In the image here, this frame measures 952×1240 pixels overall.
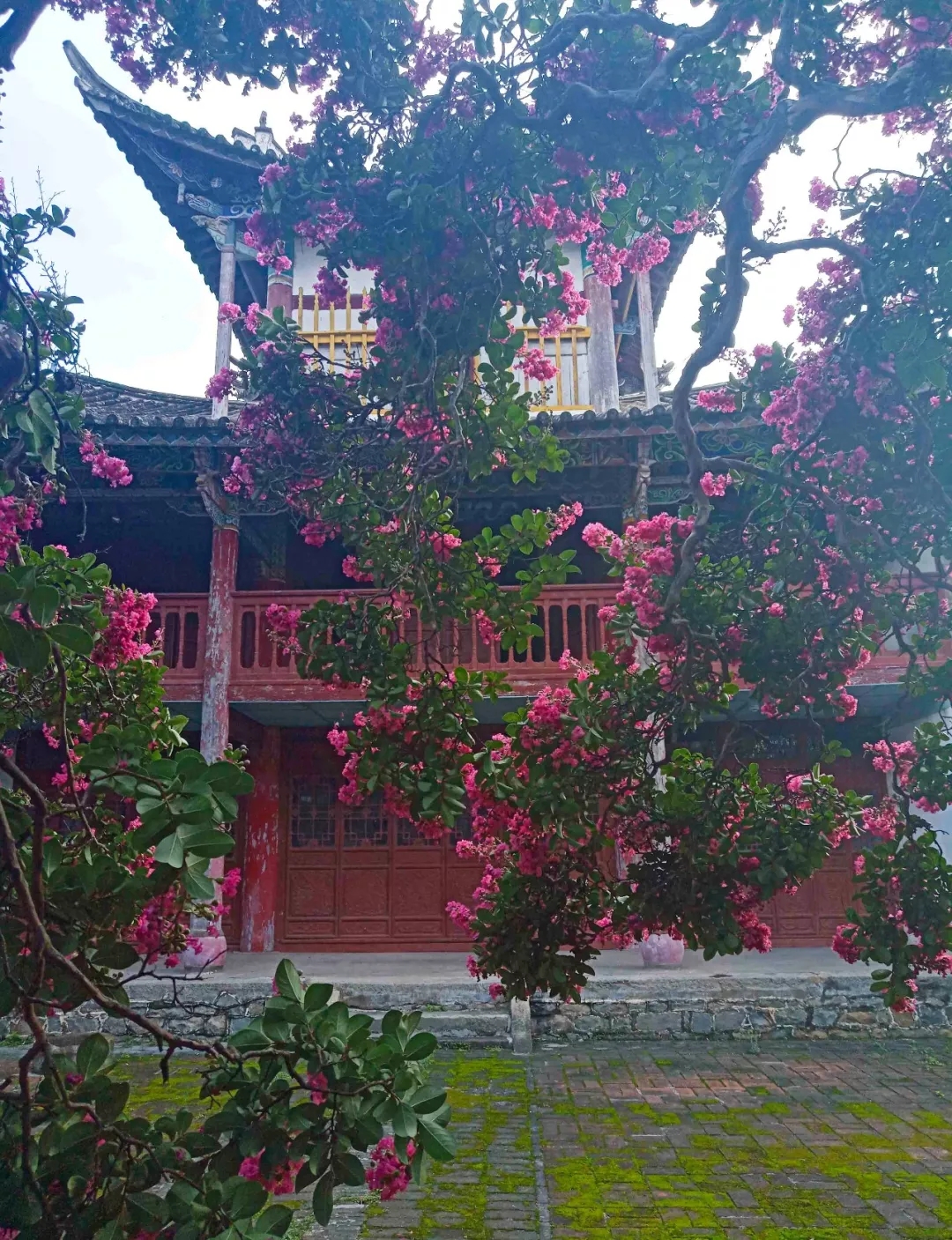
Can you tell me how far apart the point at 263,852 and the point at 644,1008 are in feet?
15.0

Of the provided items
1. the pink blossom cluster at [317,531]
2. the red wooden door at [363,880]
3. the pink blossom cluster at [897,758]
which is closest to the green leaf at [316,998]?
the pink blossom cluster at [317,531]

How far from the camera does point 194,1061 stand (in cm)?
718

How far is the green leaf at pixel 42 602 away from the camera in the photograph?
1.62 m

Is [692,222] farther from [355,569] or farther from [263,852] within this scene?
[263,852]

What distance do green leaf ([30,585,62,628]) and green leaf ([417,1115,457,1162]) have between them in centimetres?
111

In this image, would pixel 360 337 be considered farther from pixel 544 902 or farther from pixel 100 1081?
pixel 100 1081

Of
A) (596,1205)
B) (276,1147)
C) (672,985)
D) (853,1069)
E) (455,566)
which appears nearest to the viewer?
(276,1147)

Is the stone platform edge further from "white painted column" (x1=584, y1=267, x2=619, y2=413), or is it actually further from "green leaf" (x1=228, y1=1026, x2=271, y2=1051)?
"green leaf" (x1=228, y1=1026, x2=271, y2=1051)

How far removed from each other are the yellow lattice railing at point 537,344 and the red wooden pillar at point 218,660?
2.12 metres

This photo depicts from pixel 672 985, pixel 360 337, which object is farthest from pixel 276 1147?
pixel 360 337

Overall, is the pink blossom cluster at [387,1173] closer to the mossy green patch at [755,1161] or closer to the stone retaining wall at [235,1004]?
the mossy green patch at [755,1161]

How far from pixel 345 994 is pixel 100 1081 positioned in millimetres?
6677

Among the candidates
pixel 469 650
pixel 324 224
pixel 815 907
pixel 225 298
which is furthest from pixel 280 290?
pixel 815 907

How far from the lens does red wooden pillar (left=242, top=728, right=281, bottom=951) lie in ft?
33.4
